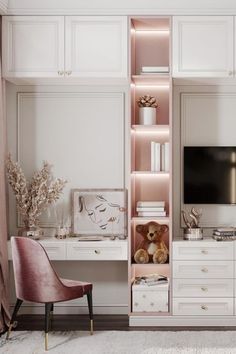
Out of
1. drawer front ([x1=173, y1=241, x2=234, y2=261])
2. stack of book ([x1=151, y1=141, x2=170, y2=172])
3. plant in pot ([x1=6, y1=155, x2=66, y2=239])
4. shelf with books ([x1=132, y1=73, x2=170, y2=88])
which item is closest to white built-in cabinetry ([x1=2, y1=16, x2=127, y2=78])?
shelf with books ([x1=132, y1=73, x2=170, y2=88])

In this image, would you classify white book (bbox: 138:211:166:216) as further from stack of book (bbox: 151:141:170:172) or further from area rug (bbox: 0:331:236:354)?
area rug (bbox: 0:331:236:354)

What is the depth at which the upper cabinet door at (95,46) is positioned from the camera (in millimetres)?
4723

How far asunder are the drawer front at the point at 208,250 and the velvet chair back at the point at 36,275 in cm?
110

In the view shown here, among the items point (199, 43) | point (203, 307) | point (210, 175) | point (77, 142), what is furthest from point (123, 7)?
point (203, 307)

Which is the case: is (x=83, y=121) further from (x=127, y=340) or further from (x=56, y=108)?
(x=127, y=340)

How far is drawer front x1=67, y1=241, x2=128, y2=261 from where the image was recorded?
473 centimetres

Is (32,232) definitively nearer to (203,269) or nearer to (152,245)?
(152,245)

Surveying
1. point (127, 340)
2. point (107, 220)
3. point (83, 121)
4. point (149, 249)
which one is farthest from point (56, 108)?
point (127, 340)

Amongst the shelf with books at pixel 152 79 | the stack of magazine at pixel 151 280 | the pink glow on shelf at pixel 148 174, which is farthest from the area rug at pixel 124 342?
the shelf with books at pixel 152 79

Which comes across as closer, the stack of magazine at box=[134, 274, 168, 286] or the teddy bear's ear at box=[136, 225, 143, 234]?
the stack of magazine at box=[134, 274, 168, 286]

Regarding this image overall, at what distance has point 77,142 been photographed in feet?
17.0

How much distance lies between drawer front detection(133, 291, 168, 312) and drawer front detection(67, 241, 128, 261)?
0.36m

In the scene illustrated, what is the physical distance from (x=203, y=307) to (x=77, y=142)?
6.31 ft

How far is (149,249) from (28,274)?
3.86 feet
